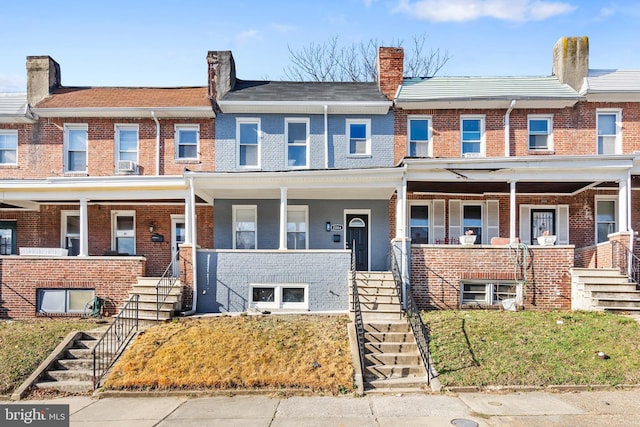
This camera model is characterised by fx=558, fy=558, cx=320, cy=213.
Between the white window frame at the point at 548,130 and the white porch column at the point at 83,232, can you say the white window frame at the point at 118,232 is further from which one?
the white window frame at the point at 548,130

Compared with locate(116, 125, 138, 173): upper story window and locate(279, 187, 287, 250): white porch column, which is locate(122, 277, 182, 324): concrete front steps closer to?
locate(279, 187, 287, 250): white porch column

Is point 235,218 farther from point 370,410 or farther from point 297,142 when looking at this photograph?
point 370,410

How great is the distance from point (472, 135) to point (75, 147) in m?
12.6

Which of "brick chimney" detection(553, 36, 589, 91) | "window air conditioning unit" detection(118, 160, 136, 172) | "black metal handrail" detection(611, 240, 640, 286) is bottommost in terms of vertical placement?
"black metal handrail" detection(611, 240, 640, 286)

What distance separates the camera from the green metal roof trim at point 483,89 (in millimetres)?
17172

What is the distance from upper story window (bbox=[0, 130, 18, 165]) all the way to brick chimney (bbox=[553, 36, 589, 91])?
17.7m

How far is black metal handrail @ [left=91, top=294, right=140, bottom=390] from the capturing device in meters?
11.0

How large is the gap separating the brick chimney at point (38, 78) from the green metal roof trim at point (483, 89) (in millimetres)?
11488

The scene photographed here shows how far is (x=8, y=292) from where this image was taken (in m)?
15.1

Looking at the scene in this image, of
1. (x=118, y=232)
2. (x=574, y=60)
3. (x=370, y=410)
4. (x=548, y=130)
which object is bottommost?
(x=370, y=410)

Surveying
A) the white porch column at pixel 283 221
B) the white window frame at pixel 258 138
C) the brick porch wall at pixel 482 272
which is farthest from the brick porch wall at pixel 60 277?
the brick porch wall at pixel 482 272

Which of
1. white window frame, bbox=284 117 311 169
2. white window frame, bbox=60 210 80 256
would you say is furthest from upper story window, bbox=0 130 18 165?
white window frame, bbox=284 117 311 169

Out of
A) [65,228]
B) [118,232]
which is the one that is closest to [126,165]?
[118,232]

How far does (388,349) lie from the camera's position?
37.5 ft
